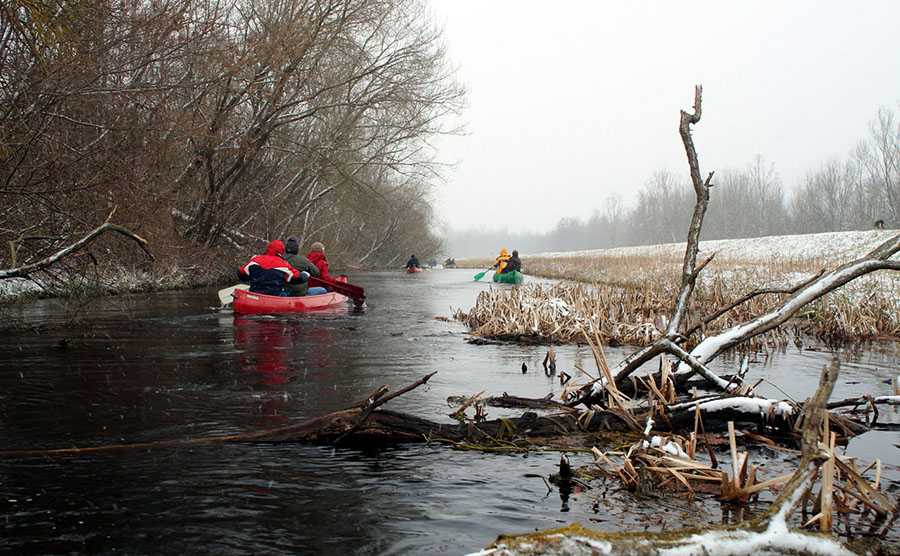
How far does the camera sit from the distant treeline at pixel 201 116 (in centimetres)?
1038

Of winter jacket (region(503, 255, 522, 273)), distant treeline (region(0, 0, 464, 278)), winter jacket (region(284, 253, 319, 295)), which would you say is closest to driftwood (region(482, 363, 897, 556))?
distant treeline (region(0, 0, 464, 278))

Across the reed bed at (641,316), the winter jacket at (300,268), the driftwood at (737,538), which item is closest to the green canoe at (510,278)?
the winter jacket at (300,268)

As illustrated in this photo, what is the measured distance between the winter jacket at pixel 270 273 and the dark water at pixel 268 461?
4.00 meters

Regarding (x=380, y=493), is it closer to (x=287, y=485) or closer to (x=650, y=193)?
(x=287, y=485)

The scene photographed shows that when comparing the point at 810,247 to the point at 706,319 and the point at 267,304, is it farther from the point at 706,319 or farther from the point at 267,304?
the point at 706,319

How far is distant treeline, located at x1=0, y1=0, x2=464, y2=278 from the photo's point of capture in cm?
1038

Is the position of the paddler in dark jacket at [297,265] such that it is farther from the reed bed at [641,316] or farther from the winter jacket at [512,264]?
the winter jacket at [512,264]

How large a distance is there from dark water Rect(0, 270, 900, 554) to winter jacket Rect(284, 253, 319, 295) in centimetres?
469

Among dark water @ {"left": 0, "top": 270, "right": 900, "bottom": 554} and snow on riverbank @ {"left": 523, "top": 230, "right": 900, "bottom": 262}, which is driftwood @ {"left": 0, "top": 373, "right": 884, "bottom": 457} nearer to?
dark water @ {"left": 0, "top": 270, "right": 900, "bottom": 554}

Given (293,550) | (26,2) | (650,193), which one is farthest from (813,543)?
(650,193)

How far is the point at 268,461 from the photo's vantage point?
5.34m

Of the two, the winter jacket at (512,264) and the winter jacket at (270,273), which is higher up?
the winter jacket at (512,264)

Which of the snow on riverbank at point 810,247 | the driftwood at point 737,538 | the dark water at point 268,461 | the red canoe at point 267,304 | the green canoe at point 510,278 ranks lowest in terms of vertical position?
the dark water at point 268,461

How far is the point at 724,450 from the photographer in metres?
5.72
